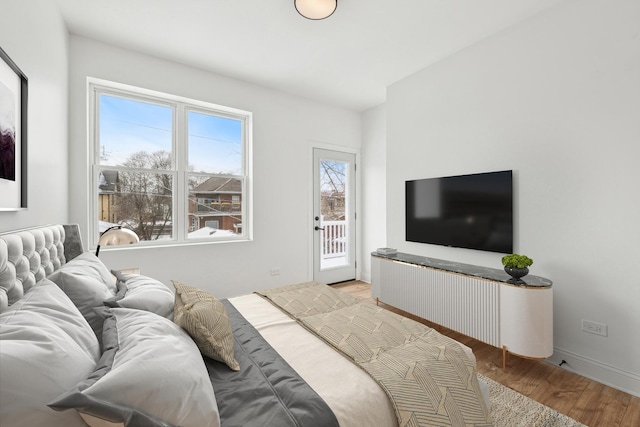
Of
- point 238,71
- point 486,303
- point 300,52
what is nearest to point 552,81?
point 486,303

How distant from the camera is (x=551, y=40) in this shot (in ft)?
7.73

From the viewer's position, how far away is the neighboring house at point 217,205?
11.6 feet

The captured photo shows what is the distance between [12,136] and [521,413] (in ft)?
10.3

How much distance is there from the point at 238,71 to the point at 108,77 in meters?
1.30

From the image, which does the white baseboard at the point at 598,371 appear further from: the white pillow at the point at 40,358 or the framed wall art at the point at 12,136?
the framed wall art at the point at 12,136

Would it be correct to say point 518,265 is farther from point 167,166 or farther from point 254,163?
point 167,166

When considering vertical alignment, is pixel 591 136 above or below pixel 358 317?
above

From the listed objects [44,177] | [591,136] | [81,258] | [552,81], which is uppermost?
[552,81]

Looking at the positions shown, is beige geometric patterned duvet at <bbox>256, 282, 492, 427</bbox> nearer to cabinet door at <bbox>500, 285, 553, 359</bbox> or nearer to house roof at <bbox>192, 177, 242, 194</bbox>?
cabinet door at <bbox>500, 285, 553, 359</bbox>

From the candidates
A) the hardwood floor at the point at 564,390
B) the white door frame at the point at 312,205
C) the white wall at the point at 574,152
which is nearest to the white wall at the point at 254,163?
the white door frame at the point at 312,205

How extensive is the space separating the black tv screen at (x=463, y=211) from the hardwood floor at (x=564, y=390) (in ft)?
3.01

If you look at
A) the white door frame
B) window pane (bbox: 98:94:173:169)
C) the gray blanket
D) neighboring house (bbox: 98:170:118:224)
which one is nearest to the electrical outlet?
the gray blanket

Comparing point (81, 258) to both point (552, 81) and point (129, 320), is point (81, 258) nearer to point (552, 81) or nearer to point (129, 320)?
point (129, 320)

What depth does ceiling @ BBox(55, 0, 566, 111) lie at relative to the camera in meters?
2.38
